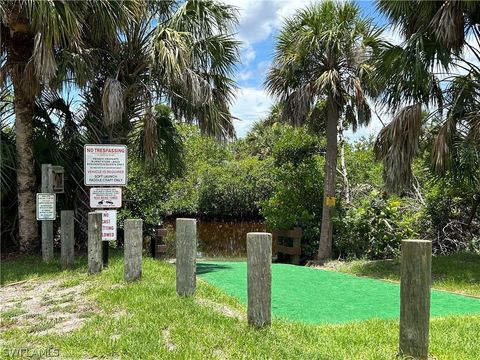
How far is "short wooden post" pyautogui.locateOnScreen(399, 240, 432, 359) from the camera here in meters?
3.52

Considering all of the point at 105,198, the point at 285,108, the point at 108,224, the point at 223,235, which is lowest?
the point at 223,235

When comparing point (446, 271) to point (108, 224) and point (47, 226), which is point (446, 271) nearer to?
point (108, 224)

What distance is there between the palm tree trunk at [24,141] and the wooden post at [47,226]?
103 centimetres

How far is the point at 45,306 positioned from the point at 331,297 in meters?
3.92

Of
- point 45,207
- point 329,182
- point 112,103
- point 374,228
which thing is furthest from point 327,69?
point 45,207

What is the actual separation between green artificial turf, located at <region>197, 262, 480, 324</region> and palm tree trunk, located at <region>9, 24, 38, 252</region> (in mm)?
3620

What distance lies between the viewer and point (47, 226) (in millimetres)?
8461

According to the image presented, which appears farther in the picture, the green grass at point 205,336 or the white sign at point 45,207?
the white sign at point 45,207

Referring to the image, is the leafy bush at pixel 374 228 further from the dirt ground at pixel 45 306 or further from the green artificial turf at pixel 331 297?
the dirt ground at pixel 45 306

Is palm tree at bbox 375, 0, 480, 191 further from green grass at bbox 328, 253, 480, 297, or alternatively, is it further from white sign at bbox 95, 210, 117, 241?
white sign at bbox 95, 210, 117, 241

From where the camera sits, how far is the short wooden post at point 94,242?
6.69 metres

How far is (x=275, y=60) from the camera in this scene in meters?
12.5

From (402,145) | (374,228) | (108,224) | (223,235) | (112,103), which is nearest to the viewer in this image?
(108,224)

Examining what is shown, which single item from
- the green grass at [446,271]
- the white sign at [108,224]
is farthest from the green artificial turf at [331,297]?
Result: the white sign at [108,224]
